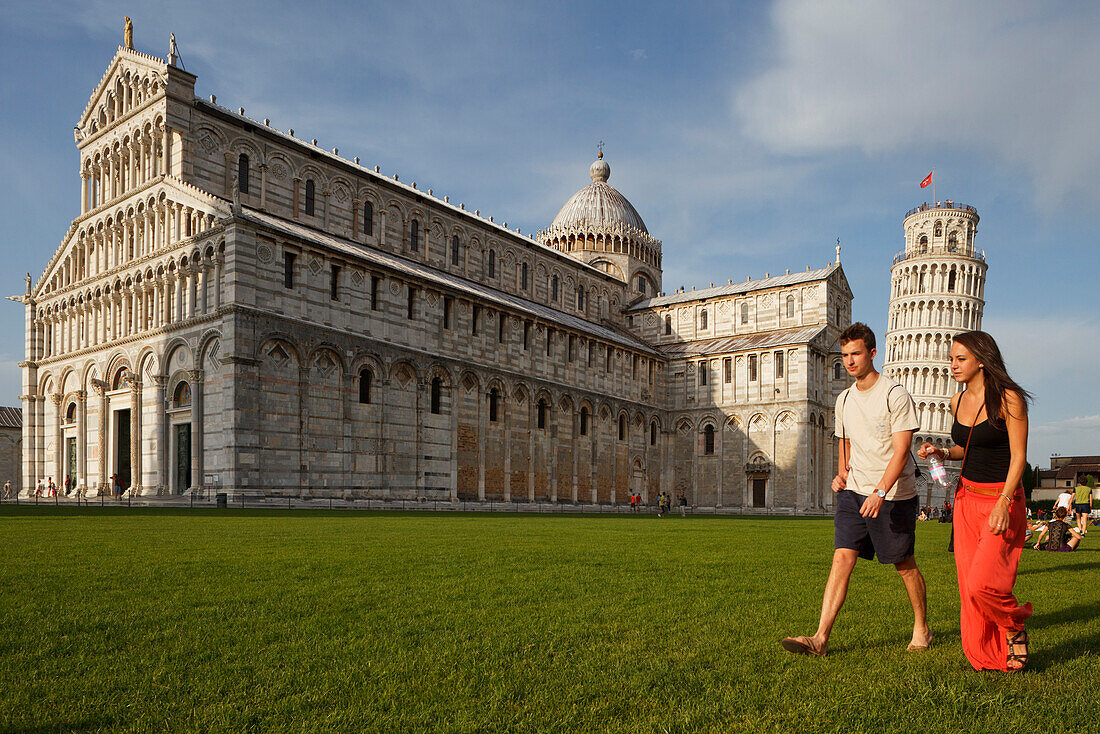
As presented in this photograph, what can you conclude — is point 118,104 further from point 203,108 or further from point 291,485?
point 291,485

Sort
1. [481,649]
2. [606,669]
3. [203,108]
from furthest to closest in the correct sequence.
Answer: [203,108] < [481,649] < [606,669]

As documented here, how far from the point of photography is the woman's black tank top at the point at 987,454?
5828 millimetres

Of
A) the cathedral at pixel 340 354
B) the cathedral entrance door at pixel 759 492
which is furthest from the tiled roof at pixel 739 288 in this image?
the cathedral entrance door at pixel 759 492

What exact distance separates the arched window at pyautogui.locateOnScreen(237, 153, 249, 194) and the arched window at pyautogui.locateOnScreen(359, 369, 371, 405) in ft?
37.0

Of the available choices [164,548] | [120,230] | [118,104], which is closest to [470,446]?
[120,230]

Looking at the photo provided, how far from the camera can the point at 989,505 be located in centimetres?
587

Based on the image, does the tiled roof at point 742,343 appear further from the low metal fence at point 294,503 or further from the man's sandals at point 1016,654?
the man's sandals at point 1016,654

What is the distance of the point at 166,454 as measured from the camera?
3659cm

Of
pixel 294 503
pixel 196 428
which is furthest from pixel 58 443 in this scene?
pixel 294 503

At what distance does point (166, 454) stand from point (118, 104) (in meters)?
18.9

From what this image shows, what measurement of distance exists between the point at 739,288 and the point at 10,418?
190 feet

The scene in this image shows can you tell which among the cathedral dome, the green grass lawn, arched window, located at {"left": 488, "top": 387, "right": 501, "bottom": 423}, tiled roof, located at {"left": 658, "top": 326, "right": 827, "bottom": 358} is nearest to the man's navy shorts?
the green grass lawn

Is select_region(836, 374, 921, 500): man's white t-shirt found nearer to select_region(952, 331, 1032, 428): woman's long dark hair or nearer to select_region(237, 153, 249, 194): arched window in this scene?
select_region(952, 331, 1032, 428): woman's long dark hair

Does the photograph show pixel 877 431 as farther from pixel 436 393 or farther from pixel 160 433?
pixel 436 393
